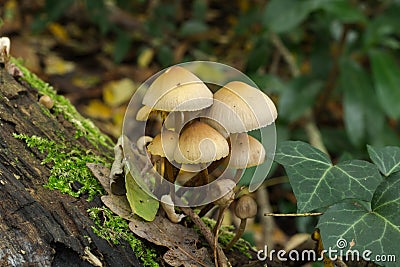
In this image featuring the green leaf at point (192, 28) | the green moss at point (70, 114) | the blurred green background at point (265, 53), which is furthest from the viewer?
the green leaf at point (192, 28)

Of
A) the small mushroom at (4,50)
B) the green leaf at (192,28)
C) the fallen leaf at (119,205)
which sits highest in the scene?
the small mushroom at (4,50)

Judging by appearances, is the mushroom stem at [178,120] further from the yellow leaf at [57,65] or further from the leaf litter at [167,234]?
the yellow leaf at [57,65]

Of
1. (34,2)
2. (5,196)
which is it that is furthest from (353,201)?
(34,2)

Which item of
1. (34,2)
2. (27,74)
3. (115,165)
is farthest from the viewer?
(34,2)

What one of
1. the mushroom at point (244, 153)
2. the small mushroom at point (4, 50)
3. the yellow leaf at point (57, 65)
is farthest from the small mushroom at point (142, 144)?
the yellow leaf at point (57, 65)

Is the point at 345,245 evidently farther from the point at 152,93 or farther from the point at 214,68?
the point at 214,68

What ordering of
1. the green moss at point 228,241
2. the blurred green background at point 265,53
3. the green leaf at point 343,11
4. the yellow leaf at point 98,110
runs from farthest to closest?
the yellow leaf at point 98,110
the blurred green background at point 265,53
the green leaf at point 343,11
the green moss at point 228,241

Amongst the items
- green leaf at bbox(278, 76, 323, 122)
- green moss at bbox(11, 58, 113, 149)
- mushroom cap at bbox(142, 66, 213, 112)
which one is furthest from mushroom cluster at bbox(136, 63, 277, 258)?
green leaf at bbox(278, 76, 323, 122)
